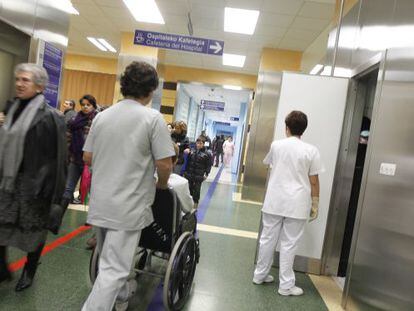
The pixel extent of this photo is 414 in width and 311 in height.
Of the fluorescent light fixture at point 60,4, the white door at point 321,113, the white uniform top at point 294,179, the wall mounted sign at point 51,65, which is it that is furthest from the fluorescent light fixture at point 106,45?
the white uniform top at point 294,179

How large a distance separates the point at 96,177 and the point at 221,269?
1.84 m

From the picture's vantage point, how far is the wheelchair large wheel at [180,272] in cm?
204

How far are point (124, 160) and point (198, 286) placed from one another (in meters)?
1.51

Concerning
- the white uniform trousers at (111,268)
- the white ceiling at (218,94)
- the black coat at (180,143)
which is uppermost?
the white ceiling at (218,94)

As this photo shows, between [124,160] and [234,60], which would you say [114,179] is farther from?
[234,60]

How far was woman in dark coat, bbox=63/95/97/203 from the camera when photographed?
3.75 metres

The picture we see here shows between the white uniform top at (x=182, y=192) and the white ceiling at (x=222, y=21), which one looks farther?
the white ceiling at (x=222, y=21)

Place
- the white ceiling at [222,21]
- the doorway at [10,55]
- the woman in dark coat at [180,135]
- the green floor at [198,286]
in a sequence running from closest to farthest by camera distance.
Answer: the green floor at [198,286]
the doorway at [10,55]
the woman in dark coat at [180,135]
the white ceiling at [222,21]

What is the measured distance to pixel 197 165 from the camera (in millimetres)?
4945

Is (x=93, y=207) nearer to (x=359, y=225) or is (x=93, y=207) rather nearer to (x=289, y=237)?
(x=289, y=237)

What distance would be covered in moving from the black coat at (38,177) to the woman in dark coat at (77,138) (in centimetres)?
159

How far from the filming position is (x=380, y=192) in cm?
239

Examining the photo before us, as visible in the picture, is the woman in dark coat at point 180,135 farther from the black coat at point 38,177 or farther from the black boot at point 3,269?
the black boot at point 3,269

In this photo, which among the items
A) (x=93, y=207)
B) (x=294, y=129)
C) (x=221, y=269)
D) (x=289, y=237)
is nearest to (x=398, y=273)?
(x=289, y=237)
